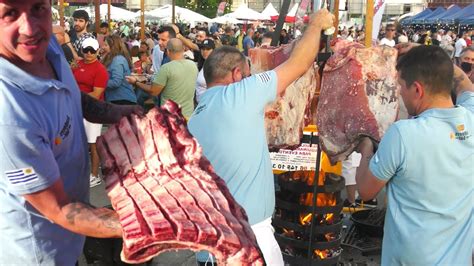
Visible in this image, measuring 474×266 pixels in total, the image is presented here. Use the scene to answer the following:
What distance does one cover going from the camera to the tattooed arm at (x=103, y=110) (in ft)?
7.39

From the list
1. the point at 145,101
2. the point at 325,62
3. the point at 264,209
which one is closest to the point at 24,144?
the point at 264,209

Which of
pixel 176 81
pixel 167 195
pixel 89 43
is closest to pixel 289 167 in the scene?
pixel 176 81

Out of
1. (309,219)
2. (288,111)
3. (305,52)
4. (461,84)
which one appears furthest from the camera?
(309,219)

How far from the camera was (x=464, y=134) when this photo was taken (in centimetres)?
294

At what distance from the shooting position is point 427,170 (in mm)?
2859

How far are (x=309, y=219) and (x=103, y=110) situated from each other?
2.58 m

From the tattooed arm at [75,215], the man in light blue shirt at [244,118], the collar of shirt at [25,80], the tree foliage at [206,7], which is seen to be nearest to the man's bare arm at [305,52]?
the man in light blue shirt at [244,118]

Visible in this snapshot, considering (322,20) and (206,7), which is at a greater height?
(206,7)

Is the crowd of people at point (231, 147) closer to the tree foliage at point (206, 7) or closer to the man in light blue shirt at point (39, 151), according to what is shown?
the man in light blue shirt at point (39, 151)

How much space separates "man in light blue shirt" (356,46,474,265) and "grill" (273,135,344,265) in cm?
137

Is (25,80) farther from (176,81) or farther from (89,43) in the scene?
(176,81)

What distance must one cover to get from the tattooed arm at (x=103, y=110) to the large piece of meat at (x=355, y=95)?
209cm

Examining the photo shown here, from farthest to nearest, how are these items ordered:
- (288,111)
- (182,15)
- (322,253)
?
(182,15) < (322,253) < (288,111)

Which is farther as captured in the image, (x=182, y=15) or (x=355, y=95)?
(x=182, y=15)
